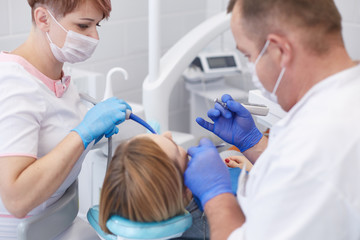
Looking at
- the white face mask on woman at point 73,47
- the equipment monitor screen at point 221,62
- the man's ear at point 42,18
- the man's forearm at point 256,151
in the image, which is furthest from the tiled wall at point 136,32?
the man's forearm at point 256,151

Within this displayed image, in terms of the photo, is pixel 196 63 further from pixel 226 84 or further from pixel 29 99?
pixel 29 99

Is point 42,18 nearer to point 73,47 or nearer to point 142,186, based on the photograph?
point 73,47

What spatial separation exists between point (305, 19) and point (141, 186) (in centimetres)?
58

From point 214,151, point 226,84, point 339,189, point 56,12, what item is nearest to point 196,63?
point 226,84

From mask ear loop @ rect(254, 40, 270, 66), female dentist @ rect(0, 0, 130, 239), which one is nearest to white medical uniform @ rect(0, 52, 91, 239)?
female dentist @ rect(0, 0, 130, 239)

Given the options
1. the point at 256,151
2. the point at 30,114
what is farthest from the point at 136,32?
the point at 30,114

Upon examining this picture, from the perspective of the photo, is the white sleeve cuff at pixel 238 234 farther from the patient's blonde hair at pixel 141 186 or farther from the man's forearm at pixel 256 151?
the man's forearm at pixel 256 151

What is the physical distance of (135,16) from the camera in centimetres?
287

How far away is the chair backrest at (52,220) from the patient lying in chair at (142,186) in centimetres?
27

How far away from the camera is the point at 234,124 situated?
1652 millimetres

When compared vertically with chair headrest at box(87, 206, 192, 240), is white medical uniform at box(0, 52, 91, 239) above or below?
above

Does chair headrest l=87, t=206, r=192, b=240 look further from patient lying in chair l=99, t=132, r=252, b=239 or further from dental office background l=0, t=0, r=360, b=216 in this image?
dental office background l=0, t=0, r=360, b=216

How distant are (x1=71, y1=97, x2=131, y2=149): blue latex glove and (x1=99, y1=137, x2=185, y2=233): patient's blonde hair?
0.68ft

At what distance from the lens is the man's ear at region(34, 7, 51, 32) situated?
149cm
